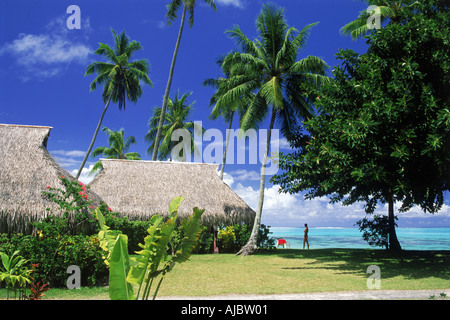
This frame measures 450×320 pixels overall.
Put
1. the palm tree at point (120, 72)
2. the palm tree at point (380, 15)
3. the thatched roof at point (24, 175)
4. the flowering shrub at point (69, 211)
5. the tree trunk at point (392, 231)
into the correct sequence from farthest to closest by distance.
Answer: the palm tree at point (120, 72) → the tree trunk at point (392, 231) → the palm tree at point (380, 15) → the thatched roof at point (24, 175) → the flowering shrub at point (69, 211)

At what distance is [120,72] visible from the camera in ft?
85.6

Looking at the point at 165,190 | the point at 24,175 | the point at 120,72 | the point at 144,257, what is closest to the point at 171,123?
the point at 120,72

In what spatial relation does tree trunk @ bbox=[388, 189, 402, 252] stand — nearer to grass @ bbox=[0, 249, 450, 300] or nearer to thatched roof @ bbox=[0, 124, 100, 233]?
grass @ bbox=[0, 249, 450, 300]

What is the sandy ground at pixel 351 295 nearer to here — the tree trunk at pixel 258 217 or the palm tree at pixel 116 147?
the tree trunk at pixel 258 217

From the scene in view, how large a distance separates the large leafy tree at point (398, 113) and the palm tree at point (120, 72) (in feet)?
60.8

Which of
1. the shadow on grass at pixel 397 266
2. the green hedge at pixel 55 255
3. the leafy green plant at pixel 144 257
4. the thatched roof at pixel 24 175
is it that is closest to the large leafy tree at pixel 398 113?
the shadow on grass at pixel 397 266

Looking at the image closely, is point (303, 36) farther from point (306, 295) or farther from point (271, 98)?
point (306, 295)

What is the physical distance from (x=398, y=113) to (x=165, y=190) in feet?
39.2

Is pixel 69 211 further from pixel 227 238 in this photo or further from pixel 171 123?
pixel 171 123

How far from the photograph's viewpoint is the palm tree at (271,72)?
52.1 feet

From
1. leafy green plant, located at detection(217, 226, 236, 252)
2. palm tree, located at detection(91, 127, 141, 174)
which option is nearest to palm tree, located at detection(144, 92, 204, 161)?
palm tree, located at detection(91, 127, 141, 174)
